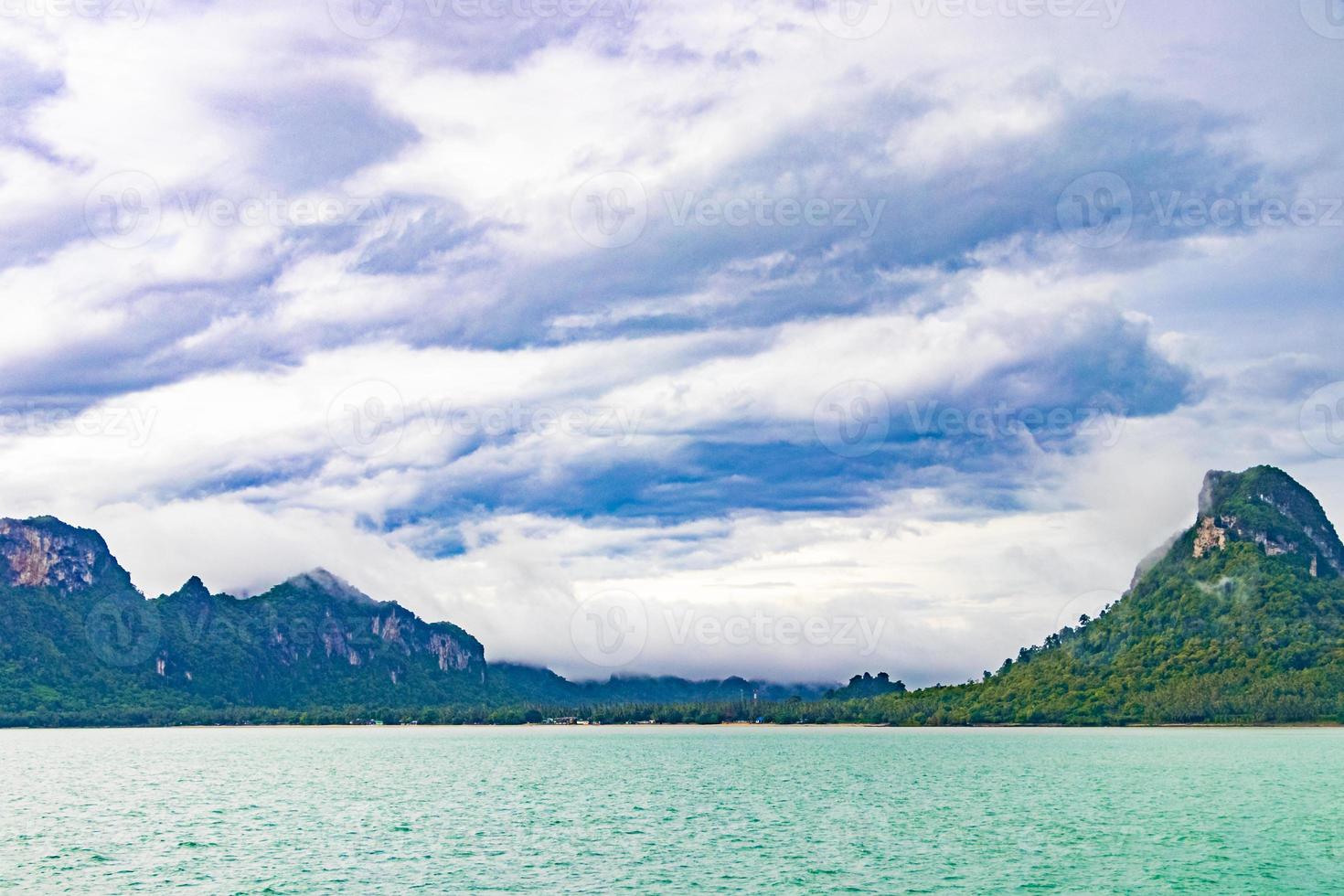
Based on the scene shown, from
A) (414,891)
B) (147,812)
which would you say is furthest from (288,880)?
(147,812)

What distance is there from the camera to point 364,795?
127312 millimetres

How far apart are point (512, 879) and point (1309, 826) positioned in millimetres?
60741

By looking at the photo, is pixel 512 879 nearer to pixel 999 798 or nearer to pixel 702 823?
pixel 702 823

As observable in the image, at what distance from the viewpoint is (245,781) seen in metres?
149

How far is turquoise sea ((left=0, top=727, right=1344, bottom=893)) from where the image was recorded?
66.0 metres

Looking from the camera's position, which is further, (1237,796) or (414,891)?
(1237,796)

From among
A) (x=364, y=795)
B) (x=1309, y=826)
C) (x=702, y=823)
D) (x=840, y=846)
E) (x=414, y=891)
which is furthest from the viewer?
(x=364, y=795)

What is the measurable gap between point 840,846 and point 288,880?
36.3 meters

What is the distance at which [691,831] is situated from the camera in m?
89.4

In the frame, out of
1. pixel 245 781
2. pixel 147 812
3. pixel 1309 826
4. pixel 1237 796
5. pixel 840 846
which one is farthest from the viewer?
pixel 245 781

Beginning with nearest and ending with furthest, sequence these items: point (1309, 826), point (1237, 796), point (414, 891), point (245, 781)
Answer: point (414, 891)
point (1309, 826)
point (1237, 796)
point (245, 781)

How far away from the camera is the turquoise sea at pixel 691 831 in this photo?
66.0 metres

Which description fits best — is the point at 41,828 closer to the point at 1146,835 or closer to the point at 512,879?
the point at 512,879

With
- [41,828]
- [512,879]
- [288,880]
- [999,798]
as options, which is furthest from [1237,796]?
[41,828]
